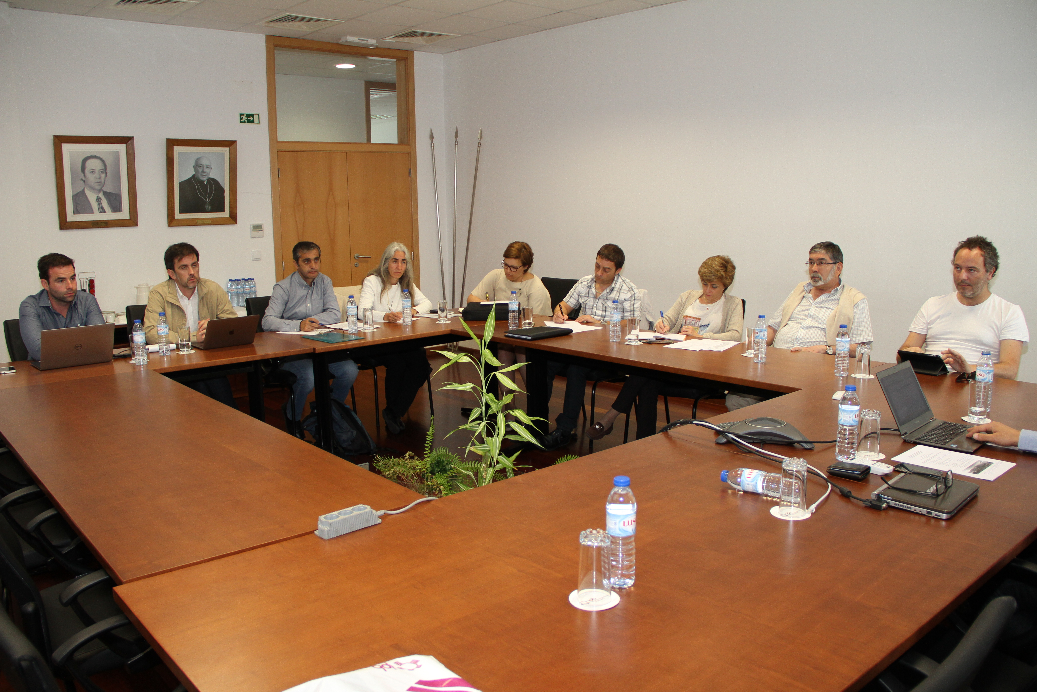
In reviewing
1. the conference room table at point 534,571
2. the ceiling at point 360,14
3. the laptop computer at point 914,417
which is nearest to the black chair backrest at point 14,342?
the conference room table at point 534,571

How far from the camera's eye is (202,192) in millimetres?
6680

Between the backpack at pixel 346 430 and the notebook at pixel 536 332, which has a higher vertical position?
the notebook at pixel 536 332

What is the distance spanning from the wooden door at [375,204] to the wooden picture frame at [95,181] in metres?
2.00

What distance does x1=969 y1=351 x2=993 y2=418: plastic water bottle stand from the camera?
2.78 meters

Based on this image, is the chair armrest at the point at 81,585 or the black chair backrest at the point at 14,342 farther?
the black chair backrest at the point at 14,342

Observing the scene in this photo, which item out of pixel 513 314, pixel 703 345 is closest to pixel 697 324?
pixel 703 345

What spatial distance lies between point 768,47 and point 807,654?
16.7 ft

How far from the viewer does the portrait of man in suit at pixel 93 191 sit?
239 inches

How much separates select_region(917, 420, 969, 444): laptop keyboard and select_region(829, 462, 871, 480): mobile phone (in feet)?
1.36

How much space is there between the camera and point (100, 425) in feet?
9.53

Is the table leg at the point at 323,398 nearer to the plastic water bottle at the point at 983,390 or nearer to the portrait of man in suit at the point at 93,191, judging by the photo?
the portrait of man in suit at the point at 93,191

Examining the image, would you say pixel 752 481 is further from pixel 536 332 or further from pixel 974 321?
pixel 536 332

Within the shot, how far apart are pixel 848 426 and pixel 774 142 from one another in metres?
3.71

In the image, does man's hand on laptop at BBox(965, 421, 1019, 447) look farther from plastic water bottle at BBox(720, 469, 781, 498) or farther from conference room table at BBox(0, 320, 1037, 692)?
plastic water bottle at BBox(720, 469, 781, 498)
